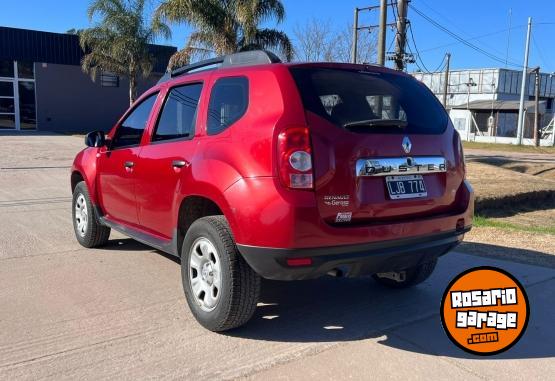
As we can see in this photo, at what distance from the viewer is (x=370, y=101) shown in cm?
379

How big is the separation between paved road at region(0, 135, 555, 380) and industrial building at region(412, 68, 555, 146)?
37777 millimetres

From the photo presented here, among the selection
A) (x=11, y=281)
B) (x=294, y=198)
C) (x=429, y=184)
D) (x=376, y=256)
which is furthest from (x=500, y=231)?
(x=11, y=281)

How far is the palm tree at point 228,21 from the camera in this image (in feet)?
59.9

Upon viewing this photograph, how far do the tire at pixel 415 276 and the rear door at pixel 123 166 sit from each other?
7.80 feet

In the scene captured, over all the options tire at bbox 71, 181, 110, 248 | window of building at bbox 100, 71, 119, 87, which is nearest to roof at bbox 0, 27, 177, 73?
window of building at bbox 100, 71, 119, 87

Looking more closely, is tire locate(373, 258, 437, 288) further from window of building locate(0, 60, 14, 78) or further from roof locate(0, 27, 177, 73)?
window of building locate(0, 60, 14, 78)

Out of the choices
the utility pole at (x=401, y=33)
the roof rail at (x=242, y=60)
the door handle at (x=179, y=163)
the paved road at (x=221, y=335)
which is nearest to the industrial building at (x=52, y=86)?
the utility pole at (x=401, y=33)

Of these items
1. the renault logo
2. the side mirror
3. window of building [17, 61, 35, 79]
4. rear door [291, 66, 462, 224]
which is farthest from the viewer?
window of building [17, 61, 35, 79]

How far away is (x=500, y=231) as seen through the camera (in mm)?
7414

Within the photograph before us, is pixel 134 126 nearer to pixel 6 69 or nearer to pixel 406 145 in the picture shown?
pixel 406 145

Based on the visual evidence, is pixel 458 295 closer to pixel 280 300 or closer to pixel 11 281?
pixel 280 300

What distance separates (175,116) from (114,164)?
1081mm

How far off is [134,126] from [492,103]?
156ft

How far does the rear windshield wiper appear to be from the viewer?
3.44 m
